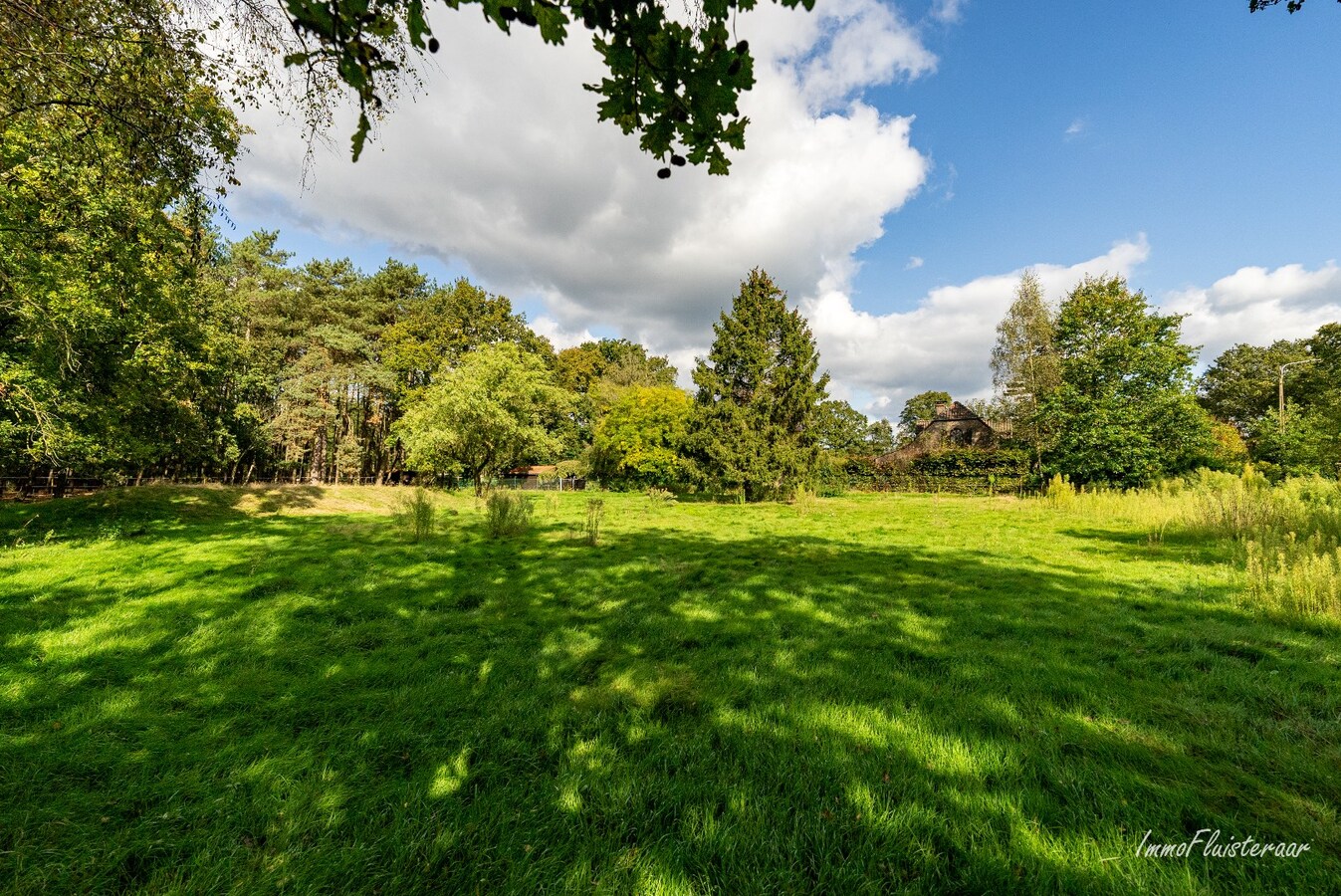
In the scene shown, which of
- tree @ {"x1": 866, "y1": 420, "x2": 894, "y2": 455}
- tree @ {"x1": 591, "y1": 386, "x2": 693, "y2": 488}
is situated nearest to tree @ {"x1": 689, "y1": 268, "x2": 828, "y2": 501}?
tree @ {"x1": 591, "y1": 386, "x2": 693, "y2": 488}

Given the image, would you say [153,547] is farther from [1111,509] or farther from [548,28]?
[1111,509]

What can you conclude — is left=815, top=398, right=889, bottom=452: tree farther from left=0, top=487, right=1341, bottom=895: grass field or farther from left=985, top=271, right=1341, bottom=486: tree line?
left=0, top=487, right=1341, bottom=895: grass field

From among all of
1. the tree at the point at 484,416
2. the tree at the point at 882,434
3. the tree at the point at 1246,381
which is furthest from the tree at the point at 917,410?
the tree at the point at 484,416

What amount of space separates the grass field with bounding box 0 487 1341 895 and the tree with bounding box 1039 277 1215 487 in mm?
19464

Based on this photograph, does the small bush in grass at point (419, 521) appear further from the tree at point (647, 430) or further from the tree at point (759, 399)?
the tree at point (647, 430)

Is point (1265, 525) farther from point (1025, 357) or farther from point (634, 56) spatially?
point (1025, 357)

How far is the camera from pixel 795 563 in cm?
878

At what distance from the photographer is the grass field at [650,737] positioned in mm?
2121

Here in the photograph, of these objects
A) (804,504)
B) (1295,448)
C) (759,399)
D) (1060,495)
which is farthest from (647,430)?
(1295,448)

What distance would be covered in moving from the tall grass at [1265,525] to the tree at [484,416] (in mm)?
21507

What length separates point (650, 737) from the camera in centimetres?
316

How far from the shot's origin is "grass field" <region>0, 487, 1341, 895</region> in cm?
212

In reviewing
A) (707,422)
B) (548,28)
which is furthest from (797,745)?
(707,422)

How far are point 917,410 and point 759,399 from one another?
209ft
